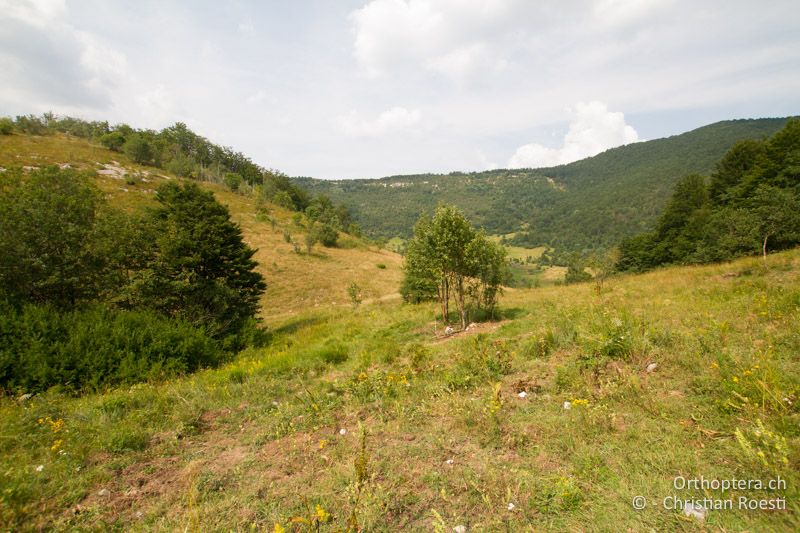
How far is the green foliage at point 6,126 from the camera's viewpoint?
51234mm

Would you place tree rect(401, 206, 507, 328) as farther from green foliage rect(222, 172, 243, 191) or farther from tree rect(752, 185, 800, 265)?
green foliage rect(222, 172, 243, 191)

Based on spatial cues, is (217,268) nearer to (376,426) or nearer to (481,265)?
(481,265)

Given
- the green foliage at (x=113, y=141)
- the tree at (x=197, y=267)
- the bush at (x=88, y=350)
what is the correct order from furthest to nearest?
1. the green foliage at (x=113, y=141)
2. the tree at (x=197, y=267)
3. the bush at (x=88, y=350)

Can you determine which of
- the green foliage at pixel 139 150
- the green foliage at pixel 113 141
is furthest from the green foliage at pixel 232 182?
the green foliage at pixel 113 141

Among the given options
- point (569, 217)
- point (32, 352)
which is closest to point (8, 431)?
point (32, 352)

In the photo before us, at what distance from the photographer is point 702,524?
256 cm

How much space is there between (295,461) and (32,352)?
33.4ft

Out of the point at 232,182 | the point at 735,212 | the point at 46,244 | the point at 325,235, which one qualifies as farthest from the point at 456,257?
the point at 232,182

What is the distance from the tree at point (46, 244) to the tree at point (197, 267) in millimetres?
2217

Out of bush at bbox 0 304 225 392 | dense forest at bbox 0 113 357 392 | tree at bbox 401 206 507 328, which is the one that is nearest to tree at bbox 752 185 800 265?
tree at bbox 401 206 507 328

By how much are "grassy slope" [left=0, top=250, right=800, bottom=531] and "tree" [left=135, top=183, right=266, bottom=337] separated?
8839 mm

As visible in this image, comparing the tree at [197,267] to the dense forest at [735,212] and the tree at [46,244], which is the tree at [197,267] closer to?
the tree at [46,244]

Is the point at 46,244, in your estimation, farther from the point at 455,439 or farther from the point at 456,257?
the point at 455,439

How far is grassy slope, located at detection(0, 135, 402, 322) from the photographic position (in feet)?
104
